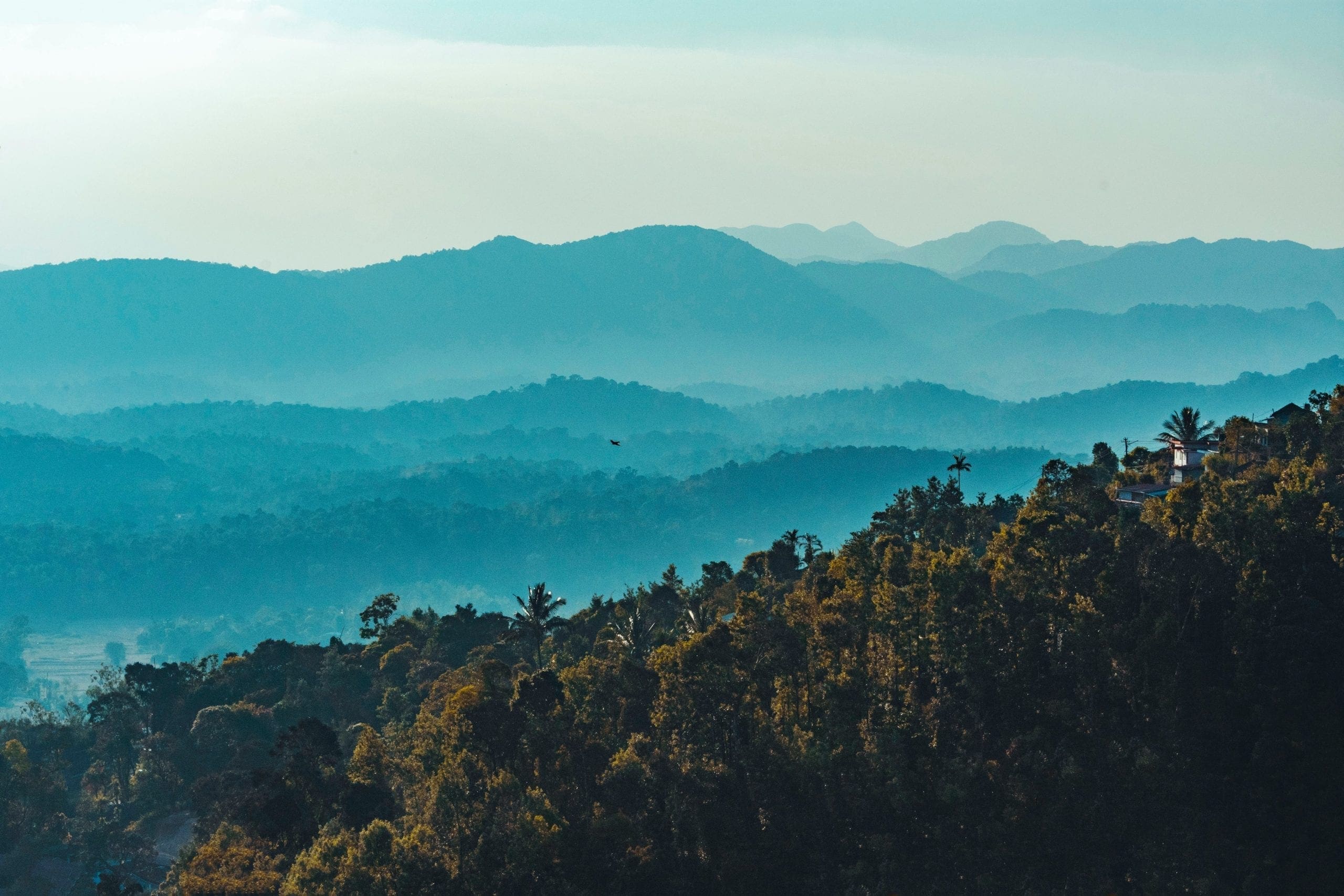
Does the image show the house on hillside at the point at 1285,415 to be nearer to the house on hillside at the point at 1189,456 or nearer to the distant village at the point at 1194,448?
the distant village at the point at 1194,448

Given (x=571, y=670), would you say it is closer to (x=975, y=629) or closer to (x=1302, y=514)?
(x=975, y=629)

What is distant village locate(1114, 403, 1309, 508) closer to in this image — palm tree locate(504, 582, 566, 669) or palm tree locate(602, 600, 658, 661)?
palm tree locate(602, 600, 658, 661)

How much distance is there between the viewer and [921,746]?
48938 millimetres

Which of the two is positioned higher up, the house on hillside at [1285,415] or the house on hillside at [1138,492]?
the house on hillside at [1285,415]

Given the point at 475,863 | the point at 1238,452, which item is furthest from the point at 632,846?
the point at 1238,452

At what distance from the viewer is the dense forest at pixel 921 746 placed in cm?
4431

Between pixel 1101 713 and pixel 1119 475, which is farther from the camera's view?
pixel 1119 475

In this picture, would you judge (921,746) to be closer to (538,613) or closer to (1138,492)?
(538,613)

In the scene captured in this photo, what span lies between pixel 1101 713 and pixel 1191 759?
3.65 m

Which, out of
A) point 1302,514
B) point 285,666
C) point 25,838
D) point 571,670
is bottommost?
point 25,838

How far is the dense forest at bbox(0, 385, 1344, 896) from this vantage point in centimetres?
4431

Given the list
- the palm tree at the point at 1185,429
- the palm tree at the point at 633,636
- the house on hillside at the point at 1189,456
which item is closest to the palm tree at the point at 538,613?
the palm tree at the point at 633,636

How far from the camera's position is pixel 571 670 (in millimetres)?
62719

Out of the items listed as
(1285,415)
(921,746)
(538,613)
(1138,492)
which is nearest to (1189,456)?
(1285,415)
